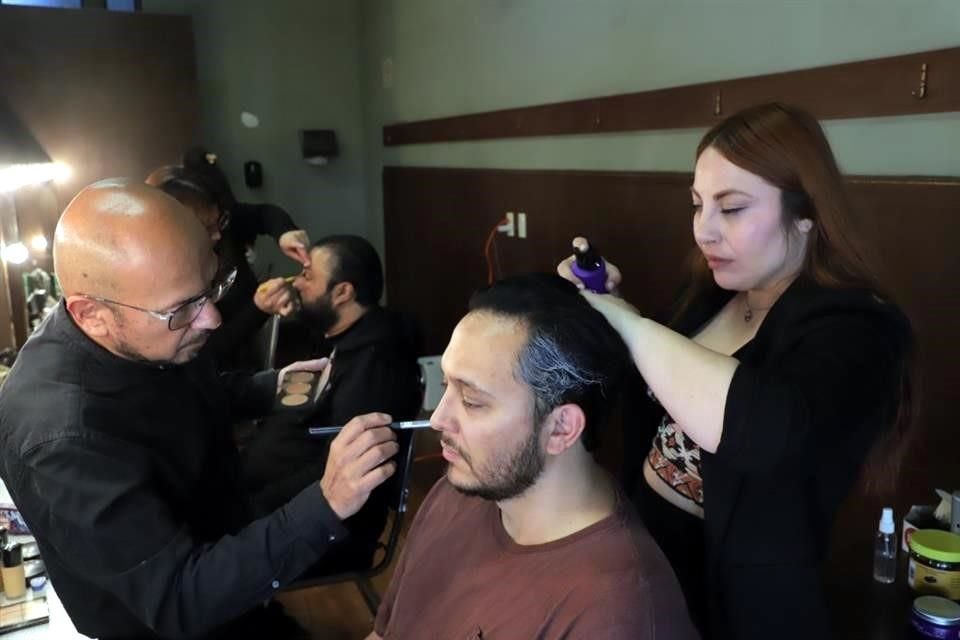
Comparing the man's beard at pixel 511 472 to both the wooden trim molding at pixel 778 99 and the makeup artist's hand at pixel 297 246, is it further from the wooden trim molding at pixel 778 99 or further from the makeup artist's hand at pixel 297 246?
the makeup artist's hand at pixel 297 246

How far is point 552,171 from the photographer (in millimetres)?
2820

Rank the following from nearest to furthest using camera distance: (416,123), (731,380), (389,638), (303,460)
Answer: (731,380) < (389,638) < (303,460) < (416,123)

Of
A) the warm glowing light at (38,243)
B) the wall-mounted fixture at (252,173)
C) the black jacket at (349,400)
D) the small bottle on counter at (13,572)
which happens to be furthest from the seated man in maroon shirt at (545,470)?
the wall-mounted fixture at (252,173)

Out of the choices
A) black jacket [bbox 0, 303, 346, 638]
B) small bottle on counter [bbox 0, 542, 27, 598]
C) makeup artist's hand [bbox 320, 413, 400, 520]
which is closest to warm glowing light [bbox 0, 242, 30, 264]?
small bottle on counter [bbox 0, 542, 27, 598]

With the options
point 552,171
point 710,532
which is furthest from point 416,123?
point 710,532

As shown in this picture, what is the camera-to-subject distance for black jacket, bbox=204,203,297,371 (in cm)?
257

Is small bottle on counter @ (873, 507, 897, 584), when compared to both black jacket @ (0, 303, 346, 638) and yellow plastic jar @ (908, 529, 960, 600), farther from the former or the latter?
black jacket @ (0, 303, 346, 638)

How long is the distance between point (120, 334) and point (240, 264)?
5.69ft

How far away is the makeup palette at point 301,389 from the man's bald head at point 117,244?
79 centimetres

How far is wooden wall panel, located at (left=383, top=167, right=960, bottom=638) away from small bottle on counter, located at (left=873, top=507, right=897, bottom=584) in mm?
27

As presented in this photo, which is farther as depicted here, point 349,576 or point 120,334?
point 349,576

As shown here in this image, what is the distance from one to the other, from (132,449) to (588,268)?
73cm

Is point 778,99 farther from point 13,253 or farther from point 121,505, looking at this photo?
point 13,253

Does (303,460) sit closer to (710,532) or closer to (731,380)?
(710,532)
